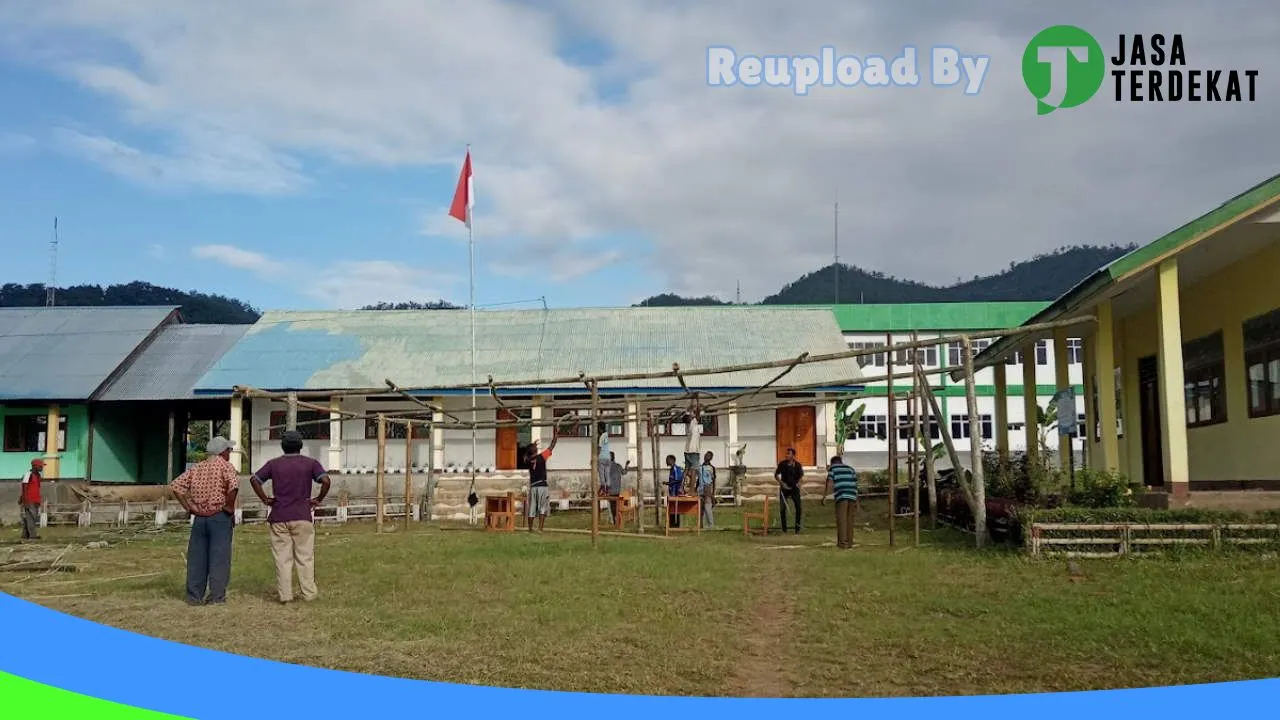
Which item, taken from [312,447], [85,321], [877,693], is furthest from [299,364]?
[877,693]

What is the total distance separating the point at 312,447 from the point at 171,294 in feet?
195

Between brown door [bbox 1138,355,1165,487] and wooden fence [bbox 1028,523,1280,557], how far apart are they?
6451 mm

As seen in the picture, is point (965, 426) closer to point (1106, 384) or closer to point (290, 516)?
point (1106, 384)

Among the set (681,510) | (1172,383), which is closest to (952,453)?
(1172,383)

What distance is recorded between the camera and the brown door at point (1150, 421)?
1766 cm

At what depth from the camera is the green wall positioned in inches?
1054

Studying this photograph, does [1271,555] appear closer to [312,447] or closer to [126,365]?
[312,447]

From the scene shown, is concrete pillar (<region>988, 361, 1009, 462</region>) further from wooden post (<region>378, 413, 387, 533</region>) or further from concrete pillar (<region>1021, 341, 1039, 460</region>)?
wooden post (<region>378, 413, 387, 533</region>)

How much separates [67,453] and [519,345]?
1204cm

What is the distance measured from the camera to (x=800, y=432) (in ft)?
89.9

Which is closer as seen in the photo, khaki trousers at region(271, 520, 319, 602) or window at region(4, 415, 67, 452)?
khaki trousers at region(271, 520, 319, 602)

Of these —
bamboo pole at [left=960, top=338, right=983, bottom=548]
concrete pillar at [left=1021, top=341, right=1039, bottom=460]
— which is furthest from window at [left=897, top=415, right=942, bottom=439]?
concrete pillar at [left=1021, top=341, right=1039, bottom=460]

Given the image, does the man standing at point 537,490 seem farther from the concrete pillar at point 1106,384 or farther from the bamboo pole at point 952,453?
the concrete pillar at point 1106,384

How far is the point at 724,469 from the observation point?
25906 mm
